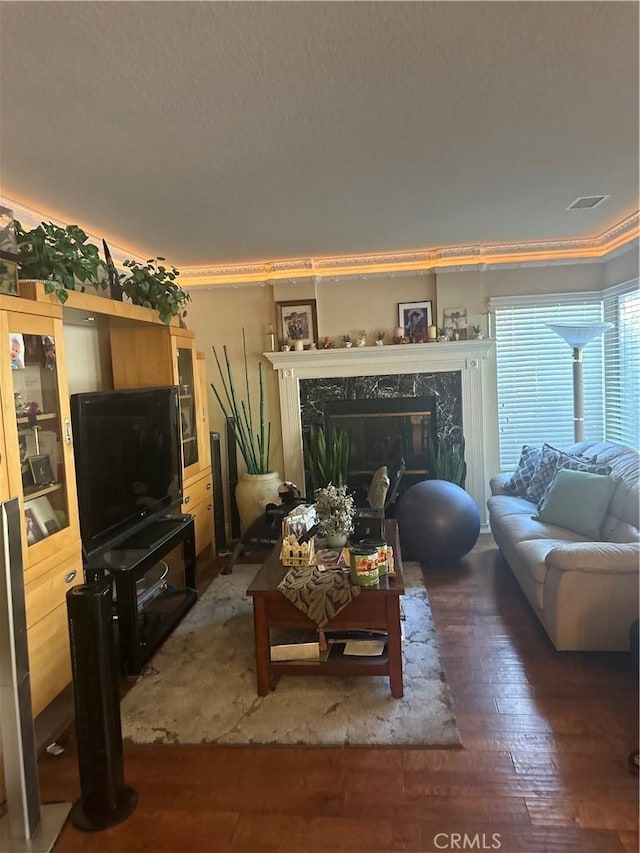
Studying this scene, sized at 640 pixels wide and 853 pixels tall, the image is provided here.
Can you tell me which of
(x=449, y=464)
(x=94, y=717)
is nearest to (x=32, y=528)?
(x=94, y=717)

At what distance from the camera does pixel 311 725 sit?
8.21 ft

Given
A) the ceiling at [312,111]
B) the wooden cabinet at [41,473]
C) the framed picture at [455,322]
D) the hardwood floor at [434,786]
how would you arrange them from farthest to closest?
1. the framed picture at [455,322]
2. the wooden cabinet at [41,473]
3. the hardwood floor at [434,786]
4. the ceiling at [312,111]

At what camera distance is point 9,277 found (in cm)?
244

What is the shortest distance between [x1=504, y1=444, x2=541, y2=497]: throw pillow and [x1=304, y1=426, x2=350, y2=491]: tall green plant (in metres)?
1.40

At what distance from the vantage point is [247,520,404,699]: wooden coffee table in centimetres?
267

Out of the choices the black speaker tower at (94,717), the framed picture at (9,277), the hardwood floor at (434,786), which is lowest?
the hardwood floor at (434,786)

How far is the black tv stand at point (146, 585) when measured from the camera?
297 centimetres

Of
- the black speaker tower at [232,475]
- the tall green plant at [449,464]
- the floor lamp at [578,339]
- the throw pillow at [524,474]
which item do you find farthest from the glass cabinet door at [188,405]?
the floor lamp at [578,339]

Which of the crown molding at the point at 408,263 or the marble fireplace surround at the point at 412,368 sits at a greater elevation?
the crown molding at the point at 408,263

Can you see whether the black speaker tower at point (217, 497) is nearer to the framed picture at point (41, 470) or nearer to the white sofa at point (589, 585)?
the framed picture at point (41, 470)

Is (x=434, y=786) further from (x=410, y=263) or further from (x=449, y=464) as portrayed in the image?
(x=410, y=263)

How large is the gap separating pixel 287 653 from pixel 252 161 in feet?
7.70

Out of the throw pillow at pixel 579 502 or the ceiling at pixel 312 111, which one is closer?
the ceiling at pixel 312 111

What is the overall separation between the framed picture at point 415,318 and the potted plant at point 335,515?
7.79 ft
